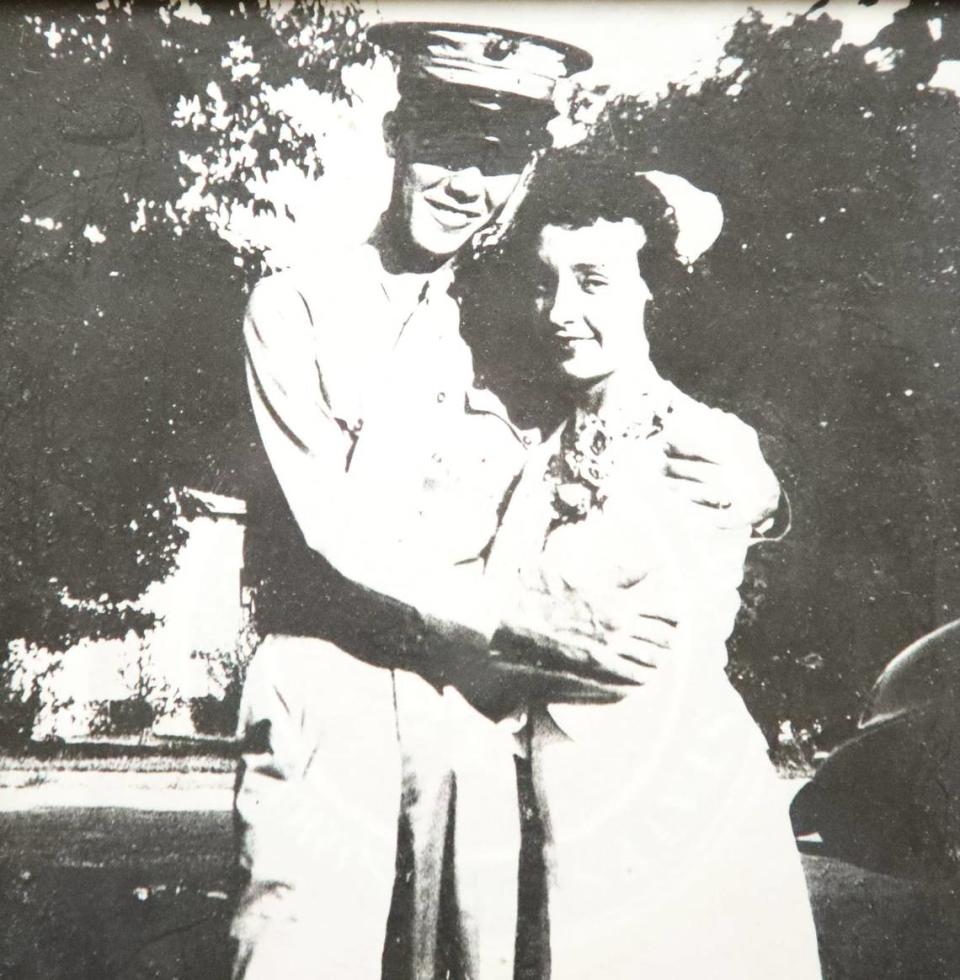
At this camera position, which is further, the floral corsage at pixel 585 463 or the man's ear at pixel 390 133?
the man's ear at pixel 390 133

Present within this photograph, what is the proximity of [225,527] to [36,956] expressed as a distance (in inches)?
50.3

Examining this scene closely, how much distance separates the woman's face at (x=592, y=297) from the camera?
2652 mm

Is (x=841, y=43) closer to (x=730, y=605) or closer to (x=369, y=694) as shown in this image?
(x=730, y=605)

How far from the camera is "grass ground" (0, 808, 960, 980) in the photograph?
2414 mm

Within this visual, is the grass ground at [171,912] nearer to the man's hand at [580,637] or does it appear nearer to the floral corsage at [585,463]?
the man's hand at [580,637]

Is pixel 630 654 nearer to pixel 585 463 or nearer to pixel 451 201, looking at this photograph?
pixel 585 463

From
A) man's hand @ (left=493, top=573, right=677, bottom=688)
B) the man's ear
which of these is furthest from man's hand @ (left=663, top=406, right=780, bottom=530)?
the man's ear

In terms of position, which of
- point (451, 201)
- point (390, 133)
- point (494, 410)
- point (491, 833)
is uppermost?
point (390, 133)

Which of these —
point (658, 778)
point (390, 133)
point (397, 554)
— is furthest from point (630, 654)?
point (390, 133)

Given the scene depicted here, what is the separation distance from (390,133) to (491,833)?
2.09 m

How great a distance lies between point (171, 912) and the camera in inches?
95.9

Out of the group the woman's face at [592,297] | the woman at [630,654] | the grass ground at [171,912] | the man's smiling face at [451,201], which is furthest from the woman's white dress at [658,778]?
the man's smiling face at [451,201]

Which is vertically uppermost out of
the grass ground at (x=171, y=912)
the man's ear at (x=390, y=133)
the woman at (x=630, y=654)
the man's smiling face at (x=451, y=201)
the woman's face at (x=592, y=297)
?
the man's ear at (x=390, y=133)

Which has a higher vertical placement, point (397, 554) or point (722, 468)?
point (722, 468)
